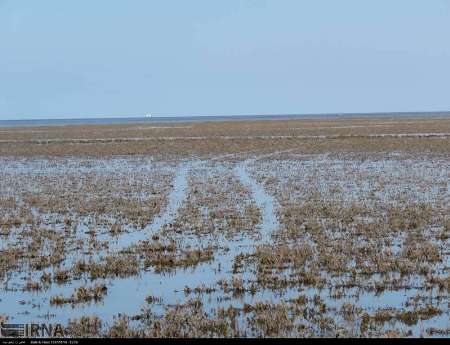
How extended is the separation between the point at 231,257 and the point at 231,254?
0.36 meters

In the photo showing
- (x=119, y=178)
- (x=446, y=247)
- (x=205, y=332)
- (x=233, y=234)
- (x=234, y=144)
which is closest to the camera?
(x=205, y=332)

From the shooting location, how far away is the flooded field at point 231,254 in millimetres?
11688

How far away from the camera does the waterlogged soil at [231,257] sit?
11.7 metres

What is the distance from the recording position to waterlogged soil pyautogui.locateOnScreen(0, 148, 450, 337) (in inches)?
459

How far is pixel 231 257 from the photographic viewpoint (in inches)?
646

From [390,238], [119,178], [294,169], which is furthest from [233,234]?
[294,169]

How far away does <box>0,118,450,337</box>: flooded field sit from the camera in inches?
460

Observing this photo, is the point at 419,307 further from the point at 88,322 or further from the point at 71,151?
the point at 71,151

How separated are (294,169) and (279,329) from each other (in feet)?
91.7

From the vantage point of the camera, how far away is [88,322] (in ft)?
37.7

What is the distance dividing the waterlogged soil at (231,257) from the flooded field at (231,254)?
4 cm

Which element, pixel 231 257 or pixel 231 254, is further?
pixel 231 254

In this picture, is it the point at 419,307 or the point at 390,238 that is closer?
the point at 419,307

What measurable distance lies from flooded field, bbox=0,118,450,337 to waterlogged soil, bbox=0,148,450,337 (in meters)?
0.04
